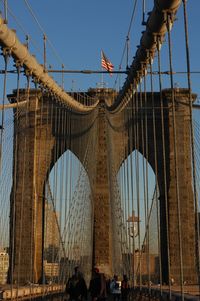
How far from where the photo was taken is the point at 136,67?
14.9m

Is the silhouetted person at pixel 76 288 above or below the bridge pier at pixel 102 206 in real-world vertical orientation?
below

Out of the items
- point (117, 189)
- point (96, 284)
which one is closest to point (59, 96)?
point (117, 189)

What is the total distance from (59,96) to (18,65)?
24.6 ft

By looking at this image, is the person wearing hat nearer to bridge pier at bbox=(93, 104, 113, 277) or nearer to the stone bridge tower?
the stone bridge tower

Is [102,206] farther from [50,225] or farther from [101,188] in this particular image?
[50,225]

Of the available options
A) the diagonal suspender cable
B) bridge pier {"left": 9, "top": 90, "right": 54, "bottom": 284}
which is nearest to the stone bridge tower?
bridge pier {"left": 9, "top": 90, "right": 54, "bottom": 284}

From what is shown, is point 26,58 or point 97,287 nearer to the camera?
point 97,287

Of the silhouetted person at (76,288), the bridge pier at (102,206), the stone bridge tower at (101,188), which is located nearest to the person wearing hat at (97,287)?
the silhouetted person at (76,288)

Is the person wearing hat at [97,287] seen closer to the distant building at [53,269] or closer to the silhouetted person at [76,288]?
the silhouetted person at [76,288]

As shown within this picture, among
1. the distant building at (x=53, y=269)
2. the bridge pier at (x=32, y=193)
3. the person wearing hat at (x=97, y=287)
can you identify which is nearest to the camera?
the person wearing hat at (x=97, y=287)

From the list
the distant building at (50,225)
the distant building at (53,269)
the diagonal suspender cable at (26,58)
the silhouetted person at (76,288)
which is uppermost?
the diagonal suspender cable at (26,58)

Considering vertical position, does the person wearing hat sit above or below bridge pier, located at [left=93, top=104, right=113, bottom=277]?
below

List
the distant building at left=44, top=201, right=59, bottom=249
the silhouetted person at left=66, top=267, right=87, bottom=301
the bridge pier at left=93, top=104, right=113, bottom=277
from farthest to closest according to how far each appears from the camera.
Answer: the bridge pier at left=93, top=104, right=113, bottom=277, the distant building at left=44, top=201, right=59, bottom=249, the silhouetted person at left=66, top=267, right=87, bottom=301

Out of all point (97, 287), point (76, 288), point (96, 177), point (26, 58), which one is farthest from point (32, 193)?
point (76, 288)
